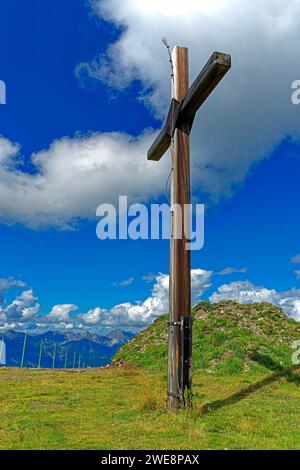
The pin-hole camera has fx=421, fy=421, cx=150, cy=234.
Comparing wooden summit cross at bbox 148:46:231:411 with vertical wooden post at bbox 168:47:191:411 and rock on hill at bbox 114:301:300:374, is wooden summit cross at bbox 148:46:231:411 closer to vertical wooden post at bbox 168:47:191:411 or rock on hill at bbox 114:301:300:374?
vertical wooden post at bbox 168:47:191:411

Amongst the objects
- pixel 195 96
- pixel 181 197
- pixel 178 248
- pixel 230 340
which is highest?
pixel 195 96

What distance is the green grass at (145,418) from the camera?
646cm

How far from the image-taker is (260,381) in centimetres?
1363

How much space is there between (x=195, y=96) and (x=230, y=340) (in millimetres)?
13975

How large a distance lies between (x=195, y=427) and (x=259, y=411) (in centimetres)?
214

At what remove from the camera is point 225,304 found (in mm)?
25969

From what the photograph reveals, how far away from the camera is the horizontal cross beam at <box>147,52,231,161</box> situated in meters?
8.19

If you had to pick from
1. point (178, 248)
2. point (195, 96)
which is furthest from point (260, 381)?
point (195, 96)

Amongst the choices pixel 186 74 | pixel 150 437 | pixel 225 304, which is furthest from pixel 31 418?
pixel 225 304

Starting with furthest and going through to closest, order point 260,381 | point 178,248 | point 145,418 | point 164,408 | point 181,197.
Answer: point 260,381
point 181,197
point 178,248
point 164,408
point 145,418

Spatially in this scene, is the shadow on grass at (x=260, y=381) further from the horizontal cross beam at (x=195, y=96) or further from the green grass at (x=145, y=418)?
the horizontal cross beam at (x=195, y=96)

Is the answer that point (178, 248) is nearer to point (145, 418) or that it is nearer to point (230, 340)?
point (145, 418)

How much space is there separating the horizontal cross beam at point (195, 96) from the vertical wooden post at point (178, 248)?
219 mm

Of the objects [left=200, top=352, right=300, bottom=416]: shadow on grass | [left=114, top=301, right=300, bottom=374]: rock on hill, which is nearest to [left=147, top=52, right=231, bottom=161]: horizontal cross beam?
[left=200, top=352, right=300, bottom=416]: shadow on grass
